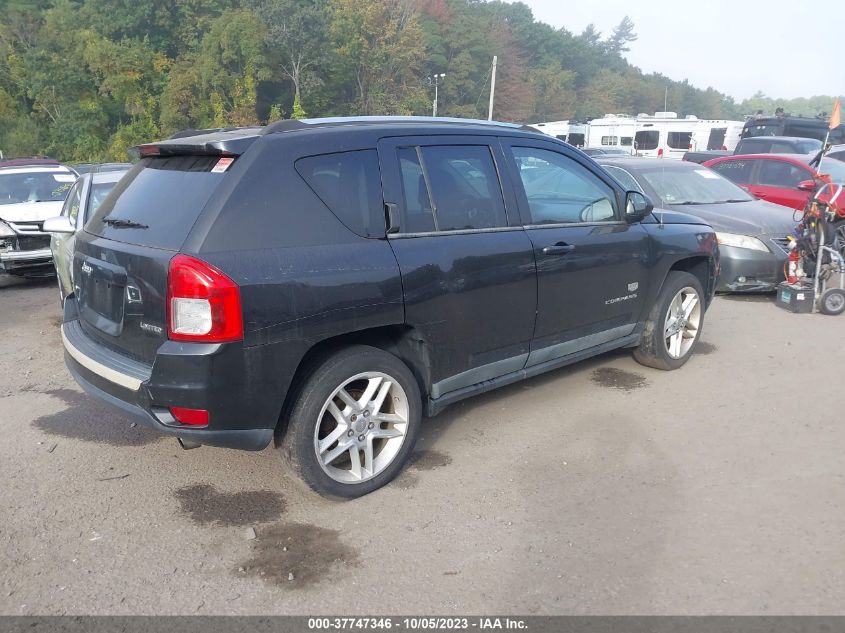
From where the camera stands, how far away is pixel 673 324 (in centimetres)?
574

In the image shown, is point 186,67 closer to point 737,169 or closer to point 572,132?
point 572,132

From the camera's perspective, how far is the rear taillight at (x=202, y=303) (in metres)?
3.14

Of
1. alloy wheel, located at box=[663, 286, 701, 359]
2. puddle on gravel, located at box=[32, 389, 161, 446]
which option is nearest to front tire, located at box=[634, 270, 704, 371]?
alloy wheel, located at box=[663, 286, 701, 359]

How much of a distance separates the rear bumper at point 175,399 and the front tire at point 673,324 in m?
3.33

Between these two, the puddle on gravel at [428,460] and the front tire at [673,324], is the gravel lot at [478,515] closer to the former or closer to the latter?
the puddle on gravel at [428,460]

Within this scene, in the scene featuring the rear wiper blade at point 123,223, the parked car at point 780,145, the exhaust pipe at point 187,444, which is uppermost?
the parked car at point 780,145

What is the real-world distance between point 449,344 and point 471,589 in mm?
1418

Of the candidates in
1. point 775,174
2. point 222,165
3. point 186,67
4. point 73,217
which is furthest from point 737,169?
point 186,67

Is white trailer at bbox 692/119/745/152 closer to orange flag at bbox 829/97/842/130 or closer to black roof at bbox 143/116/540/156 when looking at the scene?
orange flag at bbox 829/97/842/130

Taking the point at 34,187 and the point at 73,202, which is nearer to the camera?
the point at 73,202

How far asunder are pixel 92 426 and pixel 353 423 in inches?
83.8

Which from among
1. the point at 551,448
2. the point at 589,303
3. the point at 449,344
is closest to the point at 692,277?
the point at 589,303

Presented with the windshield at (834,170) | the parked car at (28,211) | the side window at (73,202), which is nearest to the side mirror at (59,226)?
the side window at (73,202)

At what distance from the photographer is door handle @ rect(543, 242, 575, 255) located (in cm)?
446
